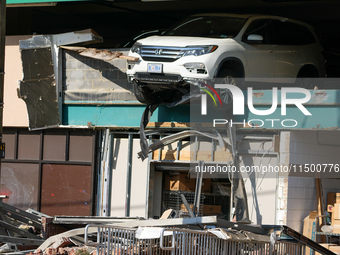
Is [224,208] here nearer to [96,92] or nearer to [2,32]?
[96,92]

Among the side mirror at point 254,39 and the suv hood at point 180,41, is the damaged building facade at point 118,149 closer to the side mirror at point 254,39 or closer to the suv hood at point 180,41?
the side mirror at point 254,39

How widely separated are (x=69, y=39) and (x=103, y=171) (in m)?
3.63

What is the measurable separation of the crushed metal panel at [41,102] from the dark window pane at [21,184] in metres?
1.29

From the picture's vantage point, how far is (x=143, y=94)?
11203 millimetres

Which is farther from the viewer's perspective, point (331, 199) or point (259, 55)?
point (331, 199)

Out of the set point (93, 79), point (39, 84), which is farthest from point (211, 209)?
point (39, 84)

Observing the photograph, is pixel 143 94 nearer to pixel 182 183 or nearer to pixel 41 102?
pixel 182 183

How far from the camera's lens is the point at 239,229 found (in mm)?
8883

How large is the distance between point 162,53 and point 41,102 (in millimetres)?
4572

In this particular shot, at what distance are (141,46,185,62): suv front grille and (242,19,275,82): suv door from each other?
65.8 inches

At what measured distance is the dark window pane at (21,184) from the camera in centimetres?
1366

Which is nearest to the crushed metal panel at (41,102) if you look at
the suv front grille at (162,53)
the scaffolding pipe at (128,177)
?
the scaffolding pipe at (128,177)

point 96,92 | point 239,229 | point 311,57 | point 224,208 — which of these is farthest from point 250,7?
point 239,229

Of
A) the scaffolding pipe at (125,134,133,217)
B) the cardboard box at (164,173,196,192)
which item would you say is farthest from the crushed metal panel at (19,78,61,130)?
the cardboard box at (164,173,196,192)
